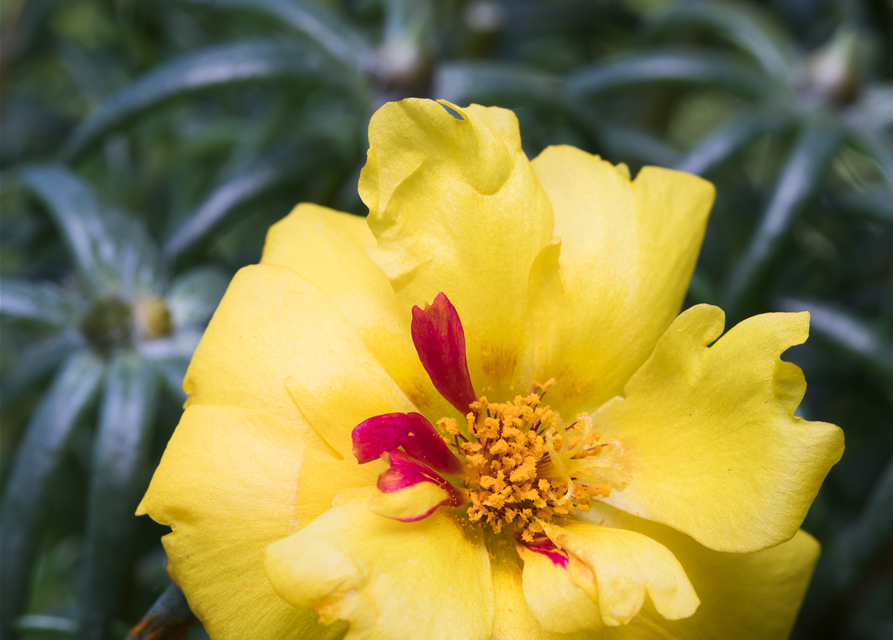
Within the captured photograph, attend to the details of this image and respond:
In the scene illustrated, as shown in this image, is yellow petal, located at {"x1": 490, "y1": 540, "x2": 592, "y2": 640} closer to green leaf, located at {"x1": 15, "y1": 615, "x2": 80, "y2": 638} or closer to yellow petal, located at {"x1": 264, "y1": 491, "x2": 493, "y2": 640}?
yellow petal, located at {"x1": 264, "y1": 491, "x2": 493, "y2": 640}

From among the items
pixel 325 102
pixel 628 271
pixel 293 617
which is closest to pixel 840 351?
pixel 628 271

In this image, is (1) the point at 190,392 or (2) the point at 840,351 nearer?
(1) the point at 190,392

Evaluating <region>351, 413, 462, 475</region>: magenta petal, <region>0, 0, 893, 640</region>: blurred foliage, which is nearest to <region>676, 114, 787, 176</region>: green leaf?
<region>0, 0, 893, 640</region>: blurred foliage

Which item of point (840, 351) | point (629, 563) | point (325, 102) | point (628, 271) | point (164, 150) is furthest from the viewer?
point (325, 102)

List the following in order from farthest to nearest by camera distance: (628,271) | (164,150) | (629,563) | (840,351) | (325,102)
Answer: (325,102)
(164,150)
(840,351)
(628,271)
(629,563)

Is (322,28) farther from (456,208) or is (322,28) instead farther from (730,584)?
(730,584)

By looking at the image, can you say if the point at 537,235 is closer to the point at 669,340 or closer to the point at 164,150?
the point at 669,340

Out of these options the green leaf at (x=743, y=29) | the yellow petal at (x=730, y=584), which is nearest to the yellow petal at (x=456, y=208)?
the yellow petal at (x=730, y=584)
